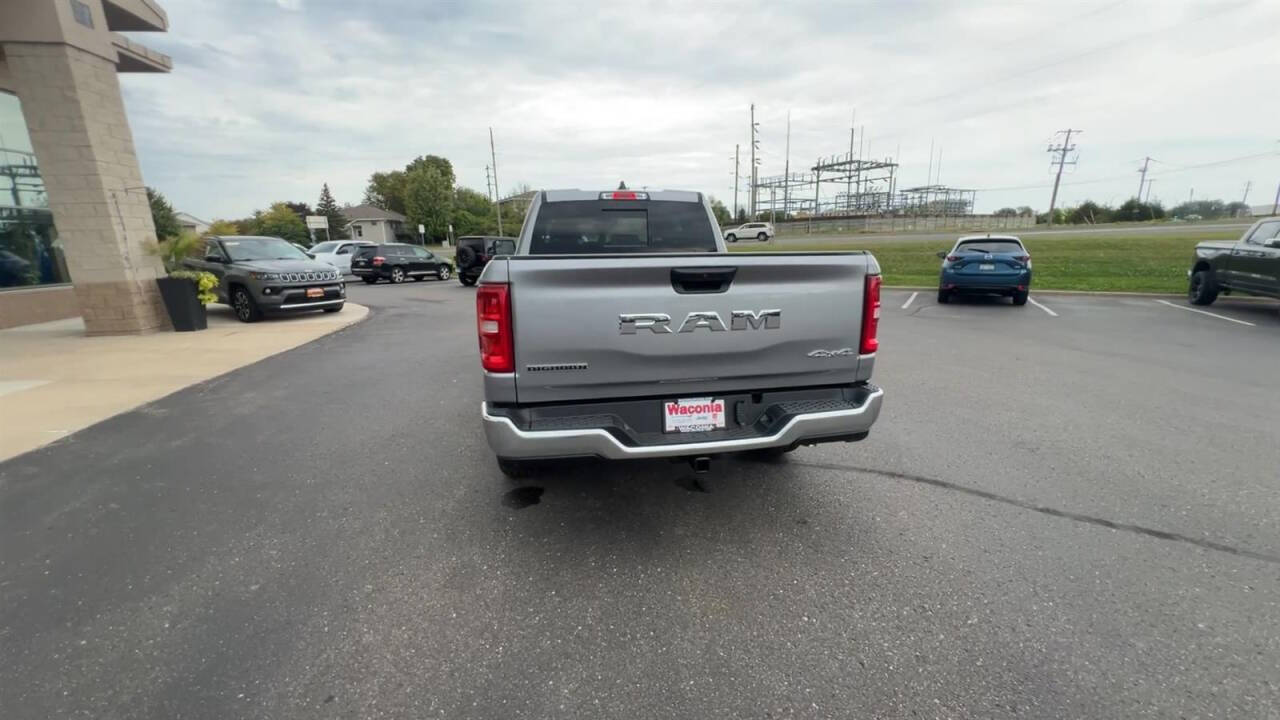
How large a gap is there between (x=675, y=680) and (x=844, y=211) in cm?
8704

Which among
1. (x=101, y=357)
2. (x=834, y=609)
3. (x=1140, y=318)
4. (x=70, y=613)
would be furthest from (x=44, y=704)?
(x=1140, y=318)

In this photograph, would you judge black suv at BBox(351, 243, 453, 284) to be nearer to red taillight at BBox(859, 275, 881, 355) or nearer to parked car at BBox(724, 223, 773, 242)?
red taillight at BBox(859, 275, 881, 355)

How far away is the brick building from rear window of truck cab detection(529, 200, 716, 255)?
8.49 m

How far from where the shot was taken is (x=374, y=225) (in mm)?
68500

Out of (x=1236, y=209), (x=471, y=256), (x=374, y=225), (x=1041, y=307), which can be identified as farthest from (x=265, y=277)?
(x=1236, y=209)

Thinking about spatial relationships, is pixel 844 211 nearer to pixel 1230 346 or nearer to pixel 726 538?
pixel 1230 346

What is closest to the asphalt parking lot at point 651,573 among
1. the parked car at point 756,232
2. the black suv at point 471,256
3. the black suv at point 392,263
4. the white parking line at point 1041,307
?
the white parking line at point 1041,307

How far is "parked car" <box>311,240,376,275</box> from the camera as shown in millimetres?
22714

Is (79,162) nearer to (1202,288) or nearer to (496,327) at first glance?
(496,327)

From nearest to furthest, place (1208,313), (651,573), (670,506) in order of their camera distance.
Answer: (651,573), (670,506), (1208,313)

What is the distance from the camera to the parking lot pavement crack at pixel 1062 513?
2867mm

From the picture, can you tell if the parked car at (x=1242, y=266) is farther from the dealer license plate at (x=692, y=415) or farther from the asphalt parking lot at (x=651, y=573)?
the dealer license plate at (x=692, y=415)

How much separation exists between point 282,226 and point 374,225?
10684 millimetres

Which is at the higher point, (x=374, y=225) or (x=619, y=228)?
(x=374, y=225)
